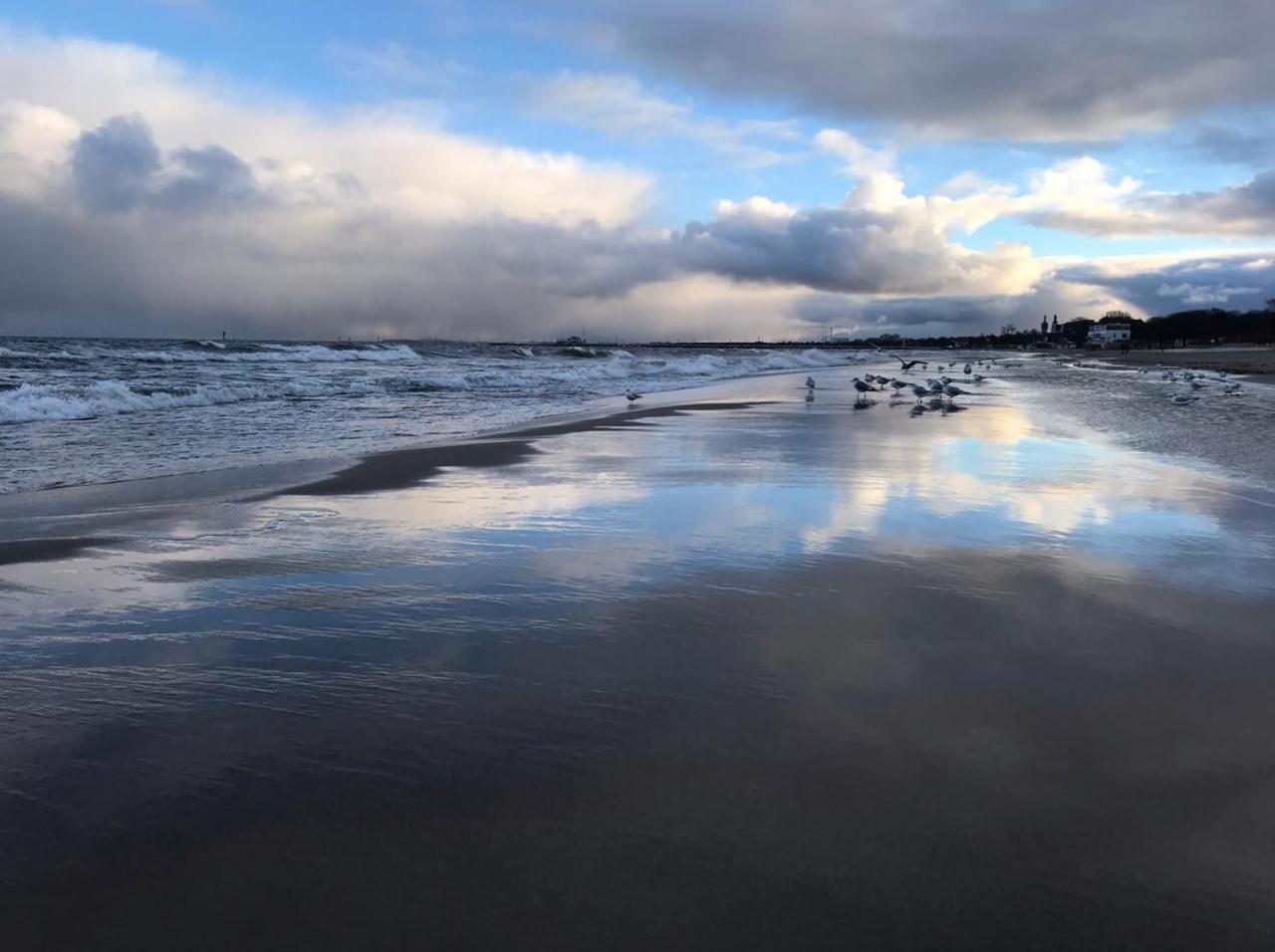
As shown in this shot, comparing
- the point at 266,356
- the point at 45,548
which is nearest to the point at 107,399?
the point at 45,548

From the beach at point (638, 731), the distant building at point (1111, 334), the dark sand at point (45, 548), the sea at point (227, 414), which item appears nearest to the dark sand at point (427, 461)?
the sea at point (227, 414)

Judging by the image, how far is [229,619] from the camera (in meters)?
4.77

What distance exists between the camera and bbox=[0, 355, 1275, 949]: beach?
2334 mm

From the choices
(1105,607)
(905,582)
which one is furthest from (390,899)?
(1105,607)

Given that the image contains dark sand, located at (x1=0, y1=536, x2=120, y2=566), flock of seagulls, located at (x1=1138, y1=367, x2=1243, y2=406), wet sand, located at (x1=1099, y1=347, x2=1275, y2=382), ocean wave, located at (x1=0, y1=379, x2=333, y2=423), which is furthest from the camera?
wet sand, located at (x1=1099, y1=347, x2=1275, y2=382)

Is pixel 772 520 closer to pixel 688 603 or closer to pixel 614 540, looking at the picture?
pixel 614 540

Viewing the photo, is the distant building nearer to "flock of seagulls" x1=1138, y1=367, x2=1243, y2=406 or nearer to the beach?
"flock of seagulls" x1=1138, y1=367, x2=1243, y2=406

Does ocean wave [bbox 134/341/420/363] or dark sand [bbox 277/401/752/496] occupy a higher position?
ocean wave [bbox 134/341/420/363]

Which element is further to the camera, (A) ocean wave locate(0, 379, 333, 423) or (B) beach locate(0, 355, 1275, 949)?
(A) ocean wave locate(0, 379, 333, 423)

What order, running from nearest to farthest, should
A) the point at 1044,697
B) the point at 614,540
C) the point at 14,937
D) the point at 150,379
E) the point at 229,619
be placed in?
the point at 14,937 < the point at 1044,697 < the point at 229,619 < the point at 614,540 < the point at 150,379

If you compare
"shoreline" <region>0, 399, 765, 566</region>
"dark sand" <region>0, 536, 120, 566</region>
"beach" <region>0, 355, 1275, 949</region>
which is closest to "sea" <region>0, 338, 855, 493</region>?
"shoreline" <region>0, 399, 765, 566</region>

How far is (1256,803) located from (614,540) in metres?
4.46

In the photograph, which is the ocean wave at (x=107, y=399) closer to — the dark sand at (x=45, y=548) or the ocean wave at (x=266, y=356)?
the dark sand at (x=45, y=548)

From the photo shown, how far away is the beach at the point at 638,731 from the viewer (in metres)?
2.33
